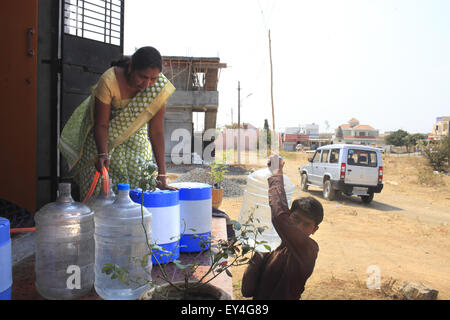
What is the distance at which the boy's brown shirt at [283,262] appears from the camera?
1.61 metres

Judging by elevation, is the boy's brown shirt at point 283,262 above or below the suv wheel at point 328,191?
above

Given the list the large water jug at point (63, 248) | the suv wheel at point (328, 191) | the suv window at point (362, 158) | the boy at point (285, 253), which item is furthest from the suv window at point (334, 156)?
the large water jug at point (63, 248)

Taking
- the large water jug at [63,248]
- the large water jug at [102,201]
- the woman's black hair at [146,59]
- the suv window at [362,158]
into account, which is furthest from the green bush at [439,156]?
the large water jug at [63,248]

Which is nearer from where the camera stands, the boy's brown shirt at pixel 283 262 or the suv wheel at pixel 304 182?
the boy's brown shirt at pixel 283 262

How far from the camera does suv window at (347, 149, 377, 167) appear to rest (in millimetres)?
10453

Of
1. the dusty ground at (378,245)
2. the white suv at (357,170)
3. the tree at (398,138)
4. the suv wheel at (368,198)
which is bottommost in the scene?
the dusty ground at (378,245)

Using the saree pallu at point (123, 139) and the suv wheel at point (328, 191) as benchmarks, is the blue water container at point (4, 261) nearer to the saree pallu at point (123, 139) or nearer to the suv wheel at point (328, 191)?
the saree pallu at point (123, 139)

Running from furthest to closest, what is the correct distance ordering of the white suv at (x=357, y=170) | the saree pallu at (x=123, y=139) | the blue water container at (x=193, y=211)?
the white suv at (x=357, y=170) → the saree pallu at (x=123, y=139) → the blue water container at (x=193, y=211)

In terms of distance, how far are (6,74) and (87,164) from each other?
50.0 inches

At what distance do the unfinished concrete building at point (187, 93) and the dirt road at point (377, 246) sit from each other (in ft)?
26.9

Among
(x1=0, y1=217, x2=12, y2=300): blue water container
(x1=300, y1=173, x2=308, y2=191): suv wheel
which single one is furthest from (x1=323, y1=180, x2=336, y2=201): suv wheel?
(x1=0, y1=217, x2=12, y2=300): blue water container

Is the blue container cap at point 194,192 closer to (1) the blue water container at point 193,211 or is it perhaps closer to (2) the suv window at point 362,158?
(1) the blue water container at point 193,211

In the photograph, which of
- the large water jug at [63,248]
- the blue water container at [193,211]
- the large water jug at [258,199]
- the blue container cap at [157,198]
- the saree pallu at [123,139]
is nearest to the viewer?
the large water jug at [63,248]

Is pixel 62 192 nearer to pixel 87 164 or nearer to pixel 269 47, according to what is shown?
pixel 87 164
